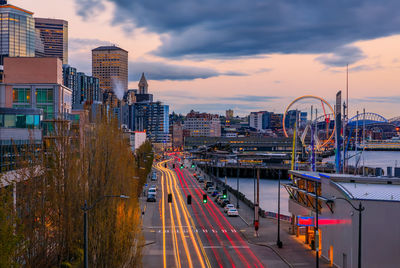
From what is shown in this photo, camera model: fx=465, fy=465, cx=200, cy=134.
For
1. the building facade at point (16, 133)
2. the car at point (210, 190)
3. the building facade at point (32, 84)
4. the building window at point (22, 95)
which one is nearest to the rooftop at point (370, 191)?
the building facade at point (16, 133)

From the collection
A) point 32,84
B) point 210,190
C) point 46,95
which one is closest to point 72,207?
point 46,95

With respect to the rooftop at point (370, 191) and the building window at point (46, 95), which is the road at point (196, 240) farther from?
the building window at point (46, 95)

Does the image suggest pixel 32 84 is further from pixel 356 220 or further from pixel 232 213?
pixel 356 220

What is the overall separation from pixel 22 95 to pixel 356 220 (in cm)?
4613

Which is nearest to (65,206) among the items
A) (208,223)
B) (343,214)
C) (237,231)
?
(343,214)

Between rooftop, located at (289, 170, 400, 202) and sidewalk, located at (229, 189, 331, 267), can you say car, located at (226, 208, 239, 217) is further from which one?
rooftop, located at (289, 170, 400, 202)

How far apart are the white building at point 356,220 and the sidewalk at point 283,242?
130 centimetres

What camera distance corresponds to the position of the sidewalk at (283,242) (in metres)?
38.8

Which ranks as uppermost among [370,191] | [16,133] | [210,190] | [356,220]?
[16,133]

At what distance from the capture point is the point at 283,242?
46.0 metres

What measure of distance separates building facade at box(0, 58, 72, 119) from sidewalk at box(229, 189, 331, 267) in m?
29.2

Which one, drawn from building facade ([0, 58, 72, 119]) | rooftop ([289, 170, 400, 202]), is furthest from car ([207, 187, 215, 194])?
rooftop ([289, 170, 400, 202])

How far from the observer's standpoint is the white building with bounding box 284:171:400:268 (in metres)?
32.7

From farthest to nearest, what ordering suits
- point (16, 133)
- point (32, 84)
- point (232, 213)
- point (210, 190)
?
point (210, 190) → point (232, 213) → point (32, 84) → point (16, 133)
